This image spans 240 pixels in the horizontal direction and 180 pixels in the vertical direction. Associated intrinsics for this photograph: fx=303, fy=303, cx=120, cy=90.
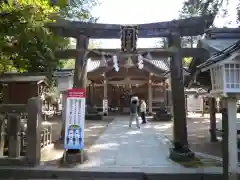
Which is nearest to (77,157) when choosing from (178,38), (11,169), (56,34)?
(11,169)

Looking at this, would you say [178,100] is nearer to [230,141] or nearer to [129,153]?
[129,153]

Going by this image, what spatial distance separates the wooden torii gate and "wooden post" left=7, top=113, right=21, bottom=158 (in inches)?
101

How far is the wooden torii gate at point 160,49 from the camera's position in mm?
9625

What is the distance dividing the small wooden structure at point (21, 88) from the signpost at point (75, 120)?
262 inches

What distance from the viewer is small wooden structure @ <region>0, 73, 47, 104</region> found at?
1509cm

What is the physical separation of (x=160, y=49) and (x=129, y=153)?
3.63 metres

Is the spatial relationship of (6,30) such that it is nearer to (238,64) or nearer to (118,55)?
(118,55)

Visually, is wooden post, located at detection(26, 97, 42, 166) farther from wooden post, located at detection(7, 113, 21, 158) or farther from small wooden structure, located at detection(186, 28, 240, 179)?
small wooden structure, located at detection(186, 28, 240, 179)

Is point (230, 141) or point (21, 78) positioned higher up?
point (21, 78)

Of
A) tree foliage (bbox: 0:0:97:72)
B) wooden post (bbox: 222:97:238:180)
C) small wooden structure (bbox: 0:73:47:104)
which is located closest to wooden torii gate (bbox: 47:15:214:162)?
tree foliage (bbox: 0:0:97:72)

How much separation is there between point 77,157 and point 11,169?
1.83 m

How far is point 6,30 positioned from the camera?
27.9 feet

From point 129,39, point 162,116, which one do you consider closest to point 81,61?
point 129,39

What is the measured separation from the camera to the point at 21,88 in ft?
52.7
